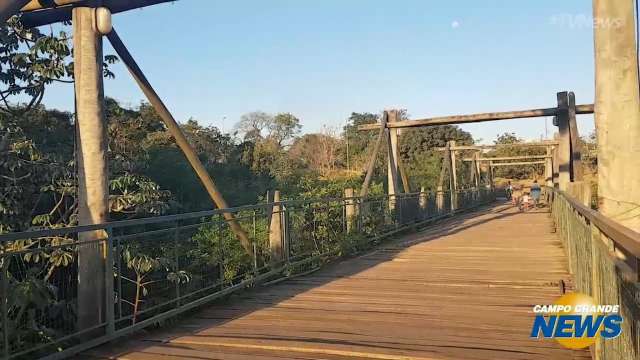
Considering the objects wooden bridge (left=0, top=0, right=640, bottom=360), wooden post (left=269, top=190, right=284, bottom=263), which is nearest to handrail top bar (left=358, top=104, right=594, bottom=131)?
wooden bridge (left=0, top=0, right=640, bottom=360)

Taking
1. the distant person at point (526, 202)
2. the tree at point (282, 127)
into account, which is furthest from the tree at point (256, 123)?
the distant person at point (526, 202)

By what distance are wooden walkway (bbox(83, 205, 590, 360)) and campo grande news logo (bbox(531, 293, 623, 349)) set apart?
0.33 feet

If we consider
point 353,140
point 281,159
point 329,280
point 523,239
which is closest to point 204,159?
point 281,159

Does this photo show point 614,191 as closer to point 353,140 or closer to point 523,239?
point 523,239

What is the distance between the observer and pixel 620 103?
3.97 meters

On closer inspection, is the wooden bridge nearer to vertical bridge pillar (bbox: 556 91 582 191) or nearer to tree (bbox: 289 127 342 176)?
vertical bridge pillar (bbox: 556 91 582 191)

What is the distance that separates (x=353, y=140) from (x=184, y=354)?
44385 millimetres

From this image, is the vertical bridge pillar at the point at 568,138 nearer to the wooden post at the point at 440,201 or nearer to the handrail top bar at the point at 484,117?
the handrail top bar at the point at 484,117

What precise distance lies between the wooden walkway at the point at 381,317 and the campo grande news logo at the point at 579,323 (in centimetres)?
10

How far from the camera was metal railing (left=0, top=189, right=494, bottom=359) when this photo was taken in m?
3.70

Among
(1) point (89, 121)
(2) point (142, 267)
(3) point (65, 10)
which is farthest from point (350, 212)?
(3) point (65, 10)

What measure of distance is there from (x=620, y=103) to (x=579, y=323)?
1734 mm

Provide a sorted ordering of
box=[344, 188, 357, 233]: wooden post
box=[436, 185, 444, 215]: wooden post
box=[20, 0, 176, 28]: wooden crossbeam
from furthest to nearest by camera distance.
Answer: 1. box=[436, 185, 444, 215]: wooden post
2. box=[344, 188, 357, 233]: wooden post
3. box=[20, 0, 176, 28]: wooden crossbeam

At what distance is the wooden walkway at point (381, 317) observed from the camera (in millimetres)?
3781
